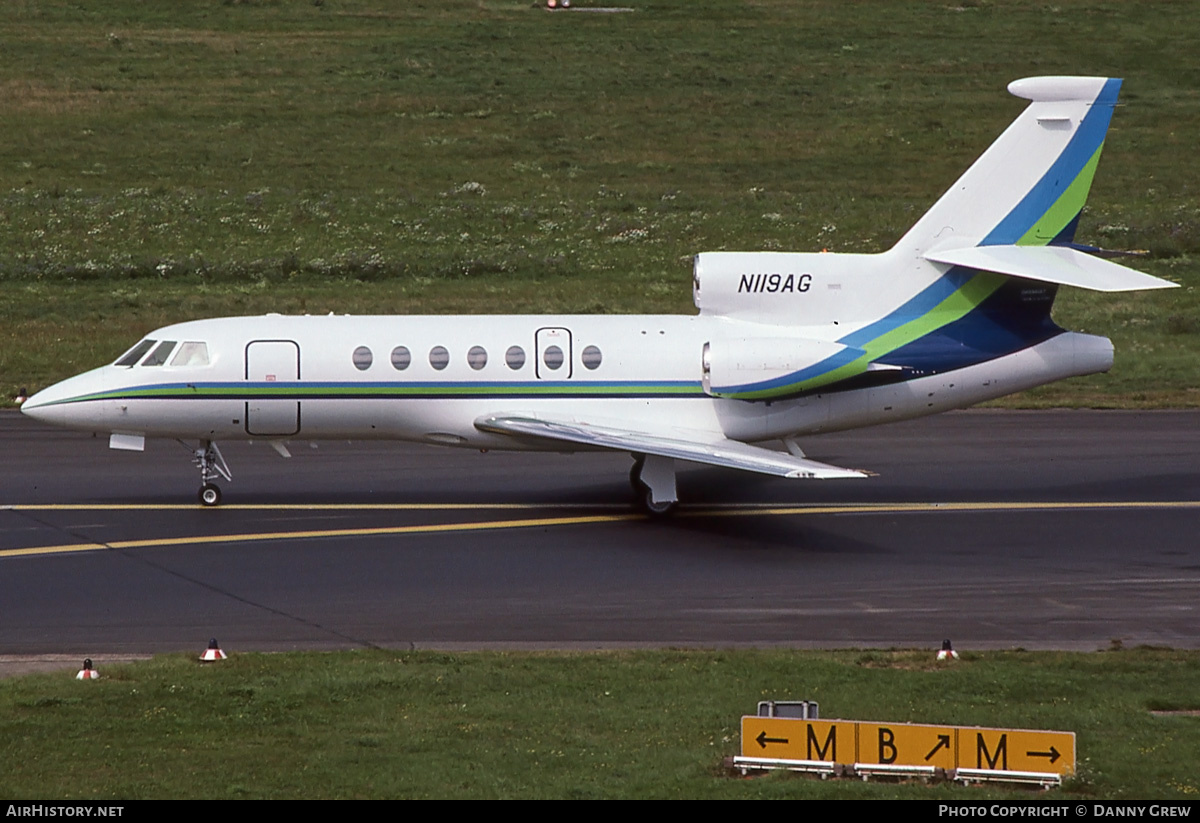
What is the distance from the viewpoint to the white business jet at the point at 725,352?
2475cm

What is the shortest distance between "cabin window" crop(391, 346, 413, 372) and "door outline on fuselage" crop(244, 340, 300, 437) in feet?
5.10

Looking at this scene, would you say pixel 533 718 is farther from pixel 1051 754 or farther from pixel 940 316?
pixel 940 316

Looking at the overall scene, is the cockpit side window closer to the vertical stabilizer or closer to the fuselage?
the fuselage

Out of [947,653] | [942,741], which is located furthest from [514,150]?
[942,741]

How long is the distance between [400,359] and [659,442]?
14.8 ft

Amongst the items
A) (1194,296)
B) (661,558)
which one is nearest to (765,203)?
(1194,296)

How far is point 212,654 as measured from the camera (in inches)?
692

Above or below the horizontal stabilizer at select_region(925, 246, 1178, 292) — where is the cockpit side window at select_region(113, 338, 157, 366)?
below

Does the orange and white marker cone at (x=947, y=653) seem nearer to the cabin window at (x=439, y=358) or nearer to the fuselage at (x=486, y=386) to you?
the fuselage at (x=486, y=386)

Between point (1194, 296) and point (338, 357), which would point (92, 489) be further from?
point (1194, 296)

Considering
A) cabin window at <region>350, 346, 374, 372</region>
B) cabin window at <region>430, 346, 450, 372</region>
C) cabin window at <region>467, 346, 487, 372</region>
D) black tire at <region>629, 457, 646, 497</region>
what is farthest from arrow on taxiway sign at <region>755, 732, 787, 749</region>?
cabin window at <region>350, 346, 374, 372</region>

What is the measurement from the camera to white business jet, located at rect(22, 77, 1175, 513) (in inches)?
974

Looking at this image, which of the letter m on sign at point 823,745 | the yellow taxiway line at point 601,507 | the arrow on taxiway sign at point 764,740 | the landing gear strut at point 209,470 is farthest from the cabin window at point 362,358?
the letter m on sign at point 823,745

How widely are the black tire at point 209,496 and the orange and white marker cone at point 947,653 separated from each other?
12.8 m
